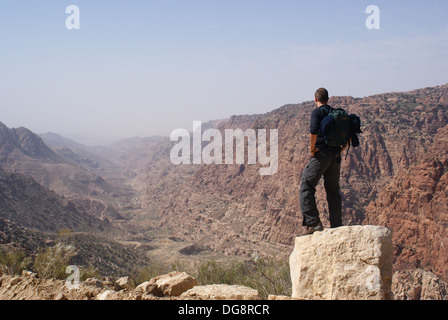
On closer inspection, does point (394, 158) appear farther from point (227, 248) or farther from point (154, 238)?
point (154, 238)

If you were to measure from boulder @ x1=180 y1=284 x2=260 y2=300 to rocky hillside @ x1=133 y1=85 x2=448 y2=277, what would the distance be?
2488 cm

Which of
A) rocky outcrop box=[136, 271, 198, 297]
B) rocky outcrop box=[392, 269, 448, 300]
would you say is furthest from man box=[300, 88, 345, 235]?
rocky outcrop box=[392, 269, 448, 300]

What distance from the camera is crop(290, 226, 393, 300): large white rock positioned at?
3557 mm

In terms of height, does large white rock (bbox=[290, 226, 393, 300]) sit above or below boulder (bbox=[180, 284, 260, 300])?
above

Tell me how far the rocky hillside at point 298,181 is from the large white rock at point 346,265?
969 inches

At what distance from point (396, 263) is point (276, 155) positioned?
122ft

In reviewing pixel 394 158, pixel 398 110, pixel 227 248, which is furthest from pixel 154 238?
pixel 398 110

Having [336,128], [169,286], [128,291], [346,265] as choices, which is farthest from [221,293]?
[336,128]

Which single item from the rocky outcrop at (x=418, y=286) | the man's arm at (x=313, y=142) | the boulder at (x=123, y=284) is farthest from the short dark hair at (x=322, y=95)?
the rocky outcrop at (x=418, y=286)

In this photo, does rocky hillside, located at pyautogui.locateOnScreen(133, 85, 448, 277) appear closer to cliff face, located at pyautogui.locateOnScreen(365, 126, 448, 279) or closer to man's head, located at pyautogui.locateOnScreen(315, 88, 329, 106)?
cliff face, located at pyautogui.locateOnScreen(365, 126, 448, 279)

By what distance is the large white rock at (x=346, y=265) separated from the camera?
11.7 ft

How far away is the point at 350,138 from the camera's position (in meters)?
4.88

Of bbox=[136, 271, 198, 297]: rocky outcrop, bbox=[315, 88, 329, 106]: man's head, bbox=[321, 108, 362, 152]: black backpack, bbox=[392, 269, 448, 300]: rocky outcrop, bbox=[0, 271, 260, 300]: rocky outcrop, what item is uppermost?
bbox=[315, 88, 329, 106]: man's head

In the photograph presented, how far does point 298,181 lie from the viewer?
167ft
